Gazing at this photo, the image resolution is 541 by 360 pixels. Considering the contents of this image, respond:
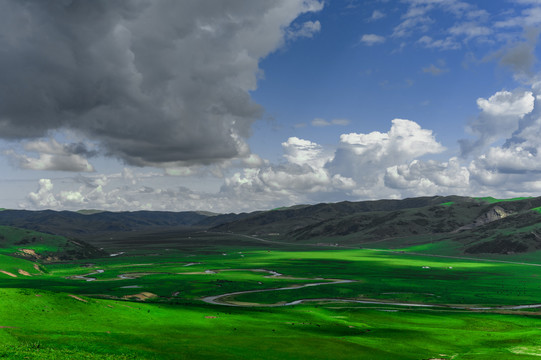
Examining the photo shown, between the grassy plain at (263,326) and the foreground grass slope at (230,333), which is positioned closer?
the foreground grass slope at (230,333)

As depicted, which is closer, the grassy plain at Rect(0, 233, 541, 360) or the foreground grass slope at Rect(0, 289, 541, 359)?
the foreground grass slope at Rect(0, 289, 541, 359)

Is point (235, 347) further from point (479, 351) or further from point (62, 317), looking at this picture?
point (479, 351)

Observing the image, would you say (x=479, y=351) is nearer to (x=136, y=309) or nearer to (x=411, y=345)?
(x=411, y=345)

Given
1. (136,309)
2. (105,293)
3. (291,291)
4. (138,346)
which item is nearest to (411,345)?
(138,346)

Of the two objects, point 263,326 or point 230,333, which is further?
point 263,326

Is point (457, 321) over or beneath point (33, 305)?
beneath

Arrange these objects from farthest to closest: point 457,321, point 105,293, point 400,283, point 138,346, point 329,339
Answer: point 400,283 → point 105,293 → point 457,321 → point 329,339 → point 138,346

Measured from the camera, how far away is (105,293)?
124m

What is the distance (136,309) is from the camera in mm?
74875

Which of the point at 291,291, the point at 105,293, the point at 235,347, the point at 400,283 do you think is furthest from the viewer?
the point at 400,283

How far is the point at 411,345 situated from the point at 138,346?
37.6 meters

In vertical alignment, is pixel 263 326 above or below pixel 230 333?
below

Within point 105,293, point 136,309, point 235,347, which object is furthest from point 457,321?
point 105,293

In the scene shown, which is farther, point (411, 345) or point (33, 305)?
point (33, 305)
